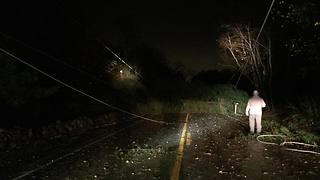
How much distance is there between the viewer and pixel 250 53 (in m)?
36.7

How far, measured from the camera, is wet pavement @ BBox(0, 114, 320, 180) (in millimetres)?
9555

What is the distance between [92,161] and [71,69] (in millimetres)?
14628

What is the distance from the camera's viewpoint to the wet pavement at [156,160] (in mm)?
9555

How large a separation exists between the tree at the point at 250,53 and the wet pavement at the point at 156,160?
20.5 m

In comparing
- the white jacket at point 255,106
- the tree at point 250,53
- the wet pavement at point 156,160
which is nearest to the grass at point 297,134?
the white jacket at point 255,106

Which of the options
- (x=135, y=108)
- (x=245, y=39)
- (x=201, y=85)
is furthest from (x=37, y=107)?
(x=201, y=85)

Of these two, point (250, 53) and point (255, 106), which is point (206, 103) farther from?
point (255, 106)

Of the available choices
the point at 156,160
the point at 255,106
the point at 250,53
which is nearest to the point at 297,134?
the point at 255,106

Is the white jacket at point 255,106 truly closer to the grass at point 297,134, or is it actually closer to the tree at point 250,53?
the grass at point 297,134

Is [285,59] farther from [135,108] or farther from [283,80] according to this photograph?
→ [135,108]

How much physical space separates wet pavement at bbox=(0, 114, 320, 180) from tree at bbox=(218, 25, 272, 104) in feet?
67.1

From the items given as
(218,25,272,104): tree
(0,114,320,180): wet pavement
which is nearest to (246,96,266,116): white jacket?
(0,114,320,180): wet pavement

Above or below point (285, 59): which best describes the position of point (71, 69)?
below

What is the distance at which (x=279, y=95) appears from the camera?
39250mm
